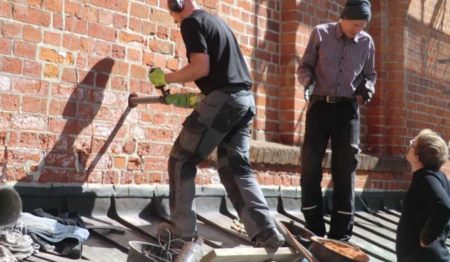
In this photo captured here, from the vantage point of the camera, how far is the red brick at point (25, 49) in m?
5.40

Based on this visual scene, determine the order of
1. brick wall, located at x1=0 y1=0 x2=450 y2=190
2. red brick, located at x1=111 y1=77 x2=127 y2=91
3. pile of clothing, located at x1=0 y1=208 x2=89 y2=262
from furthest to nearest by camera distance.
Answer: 1. red brick, located at x1=111 y1=77 x2=127 y2=91
2. brick wall, located at x1=0 y1=0 x2=450 y2=190
3. pile of clothing, located at x1=0 y1=208 x2=89 y2=262

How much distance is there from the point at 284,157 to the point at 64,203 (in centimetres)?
239

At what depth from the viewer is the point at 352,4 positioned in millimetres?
6328

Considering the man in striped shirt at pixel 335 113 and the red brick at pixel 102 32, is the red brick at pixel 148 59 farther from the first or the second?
the man in striped shirt at pixel 335 113

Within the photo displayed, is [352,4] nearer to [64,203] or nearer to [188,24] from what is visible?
[188,24]

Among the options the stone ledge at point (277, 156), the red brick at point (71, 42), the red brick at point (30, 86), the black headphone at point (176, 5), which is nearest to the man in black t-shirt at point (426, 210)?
the stone ledge at point (277, 156)

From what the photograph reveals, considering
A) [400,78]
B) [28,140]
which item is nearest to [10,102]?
[28,140]

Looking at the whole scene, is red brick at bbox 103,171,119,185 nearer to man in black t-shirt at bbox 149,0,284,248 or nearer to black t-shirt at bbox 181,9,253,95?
man in black t-shirt at bbox 149,0,284,248

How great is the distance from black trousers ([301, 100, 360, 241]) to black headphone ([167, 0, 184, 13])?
4.89 feet

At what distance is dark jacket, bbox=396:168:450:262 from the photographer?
5.25 meters

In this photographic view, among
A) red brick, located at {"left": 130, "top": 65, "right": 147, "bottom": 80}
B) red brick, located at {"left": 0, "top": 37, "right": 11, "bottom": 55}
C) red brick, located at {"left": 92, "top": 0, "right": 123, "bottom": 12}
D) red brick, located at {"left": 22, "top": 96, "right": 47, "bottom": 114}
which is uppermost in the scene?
red brick, located at {"left": 92, "top": 0, "right": 123, "bottom": 12}

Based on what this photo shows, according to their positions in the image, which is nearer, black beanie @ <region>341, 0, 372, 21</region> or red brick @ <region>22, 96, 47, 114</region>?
red brick @ <region>22, 96, 47, 114</region>

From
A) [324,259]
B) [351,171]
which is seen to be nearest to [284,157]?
[351,171]

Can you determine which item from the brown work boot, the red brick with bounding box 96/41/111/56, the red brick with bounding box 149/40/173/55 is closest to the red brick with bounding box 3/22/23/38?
the red brick with bounding box 96/41/111/56
